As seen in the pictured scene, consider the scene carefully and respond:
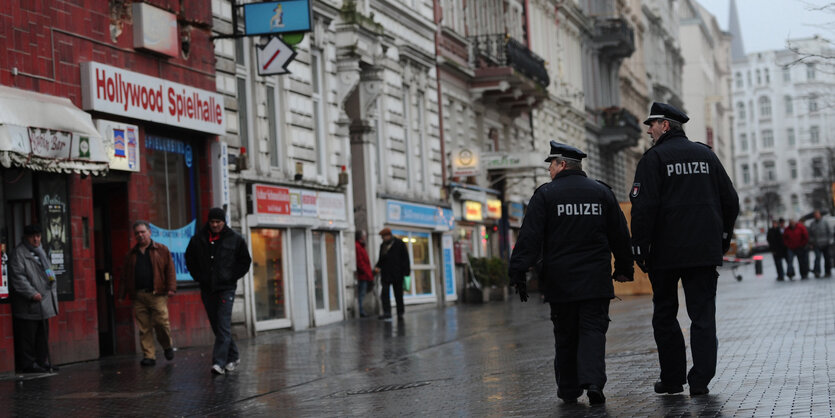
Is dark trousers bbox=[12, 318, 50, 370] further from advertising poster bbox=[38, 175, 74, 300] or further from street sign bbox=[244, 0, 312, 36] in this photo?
street sign bbox=[244, 0, 312, 36]

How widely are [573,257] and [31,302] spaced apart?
7984 mm

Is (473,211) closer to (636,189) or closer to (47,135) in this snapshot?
(47,135)

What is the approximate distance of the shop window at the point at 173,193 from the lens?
20.0m

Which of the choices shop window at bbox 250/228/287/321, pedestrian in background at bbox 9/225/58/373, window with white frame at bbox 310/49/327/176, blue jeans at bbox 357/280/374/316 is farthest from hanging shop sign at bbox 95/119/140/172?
blue jeans at bbox 357/280/374/316

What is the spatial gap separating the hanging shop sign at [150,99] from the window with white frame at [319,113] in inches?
214

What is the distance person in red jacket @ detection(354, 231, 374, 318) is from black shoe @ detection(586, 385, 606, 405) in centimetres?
1873

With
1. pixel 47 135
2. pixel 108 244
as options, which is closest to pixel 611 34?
pixel 108 244

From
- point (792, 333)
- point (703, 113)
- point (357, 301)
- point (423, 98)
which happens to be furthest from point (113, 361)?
point (703, 113)

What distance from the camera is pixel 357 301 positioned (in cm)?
2856

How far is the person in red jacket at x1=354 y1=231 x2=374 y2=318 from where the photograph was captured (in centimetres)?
2818

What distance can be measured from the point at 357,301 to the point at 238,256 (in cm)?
1380

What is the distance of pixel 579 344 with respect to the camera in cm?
966

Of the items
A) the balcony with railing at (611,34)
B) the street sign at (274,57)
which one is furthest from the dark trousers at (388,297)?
the balcony with railing at (611,34)

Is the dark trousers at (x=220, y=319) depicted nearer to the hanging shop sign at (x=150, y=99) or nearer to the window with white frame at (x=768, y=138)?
the hanging shop sign at (x=150, y=99)
